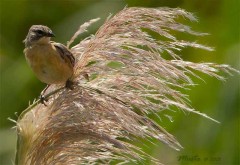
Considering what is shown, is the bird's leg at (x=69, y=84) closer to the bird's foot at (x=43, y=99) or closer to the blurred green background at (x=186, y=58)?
the bird's foot at (x=43, y=99)

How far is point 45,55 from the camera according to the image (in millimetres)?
3236

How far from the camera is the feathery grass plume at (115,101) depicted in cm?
223

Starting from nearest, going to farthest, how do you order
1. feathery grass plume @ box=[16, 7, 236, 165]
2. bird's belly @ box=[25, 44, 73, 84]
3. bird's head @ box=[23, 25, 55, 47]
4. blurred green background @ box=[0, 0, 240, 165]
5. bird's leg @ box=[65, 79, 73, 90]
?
feathery grass plume @ box=[16, 7, 236, 165] → bird's leg @ box=[65, 79, 73, 90] → blurred green background @ box=[0, 0, 240, 165] → bird's belly @ box=[25, 44, 73, 84] → bird's head @ box=[23, 25, 55, 47]

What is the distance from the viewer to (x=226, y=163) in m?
2.71

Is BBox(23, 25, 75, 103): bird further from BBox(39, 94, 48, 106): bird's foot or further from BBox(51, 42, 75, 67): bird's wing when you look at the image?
BBox(39, 94, 48, 106): bird's foot

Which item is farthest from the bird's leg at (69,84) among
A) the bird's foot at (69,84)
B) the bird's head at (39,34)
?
the bird's head at (39,34)

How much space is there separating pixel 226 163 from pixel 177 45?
0.66 m

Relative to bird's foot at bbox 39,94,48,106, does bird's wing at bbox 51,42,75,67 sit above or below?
above

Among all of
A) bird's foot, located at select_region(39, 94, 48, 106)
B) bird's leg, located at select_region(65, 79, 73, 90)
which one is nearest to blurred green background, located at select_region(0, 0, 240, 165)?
bird's foot, located at select_region(39, 94, 48, 106)

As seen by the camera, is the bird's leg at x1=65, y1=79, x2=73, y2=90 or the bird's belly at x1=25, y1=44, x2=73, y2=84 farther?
the bird's belly at x1=25, y1=44, x2=73, y2=84

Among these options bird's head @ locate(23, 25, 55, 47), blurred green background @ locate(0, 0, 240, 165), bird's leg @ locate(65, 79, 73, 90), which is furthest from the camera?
bird's head @ locate(23, 25, 55, 47)

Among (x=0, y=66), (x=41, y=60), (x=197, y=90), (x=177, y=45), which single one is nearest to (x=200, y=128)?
(x=197, y=90)

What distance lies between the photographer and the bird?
306 cm

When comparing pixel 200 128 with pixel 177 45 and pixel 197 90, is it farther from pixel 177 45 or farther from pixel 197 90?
pixel 177 45
